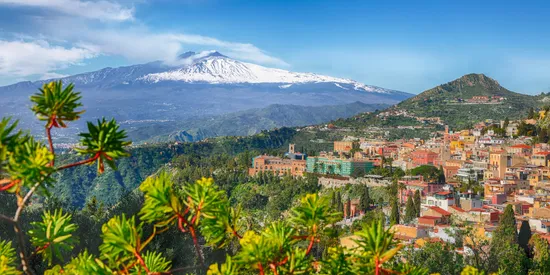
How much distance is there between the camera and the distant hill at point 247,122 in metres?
132

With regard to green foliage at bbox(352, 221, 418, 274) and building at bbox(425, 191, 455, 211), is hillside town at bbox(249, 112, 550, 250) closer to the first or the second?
building at bbox(425, 191, 455, 211)

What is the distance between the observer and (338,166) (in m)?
37.5

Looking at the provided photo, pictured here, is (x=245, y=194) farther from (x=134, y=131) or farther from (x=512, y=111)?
(x=134, y=131)

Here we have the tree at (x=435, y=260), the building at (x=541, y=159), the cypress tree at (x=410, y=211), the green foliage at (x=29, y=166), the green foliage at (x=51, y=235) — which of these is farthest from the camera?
the building at (x=541, y=159)

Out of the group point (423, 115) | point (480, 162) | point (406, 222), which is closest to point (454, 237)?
point (406, 222)

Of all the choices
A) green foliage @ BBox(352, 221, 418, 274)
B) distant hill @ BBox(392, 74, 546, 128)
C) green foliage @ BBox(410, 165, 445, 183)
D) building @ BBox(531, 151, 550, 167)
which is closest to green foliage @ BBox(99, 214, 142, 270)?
green foliage @ BBox(352, 221, 418, 274)

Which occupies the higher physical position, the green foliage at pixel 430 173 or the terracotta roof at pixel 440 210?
the green foliage at pixel 430 173

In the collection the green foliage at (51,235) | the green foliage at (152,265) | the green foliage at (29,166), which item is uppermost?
the green foliage at (29,166)

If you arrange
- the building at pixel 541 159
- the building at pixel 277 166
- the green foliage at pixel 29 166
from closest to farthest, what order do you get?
the green foliage at pixel 29 166 → the building at pixel 541 159 → the building at pixel 277 166

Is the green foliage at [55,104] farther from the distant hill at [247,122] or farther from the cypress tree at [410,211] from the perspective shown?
the distant hill at [247,122]

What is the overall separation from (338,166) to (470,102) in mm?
42288

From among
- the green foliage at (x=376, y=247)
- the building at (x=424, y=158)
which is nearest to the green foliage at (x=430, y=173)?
the building at (x=424, y=158)

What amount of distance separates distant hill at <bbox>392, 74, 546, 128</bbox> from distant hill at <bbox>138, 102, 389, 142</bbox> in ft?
198

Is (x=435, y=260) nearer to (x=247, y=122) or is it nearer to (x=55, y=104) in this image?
(x=55, y=104)
